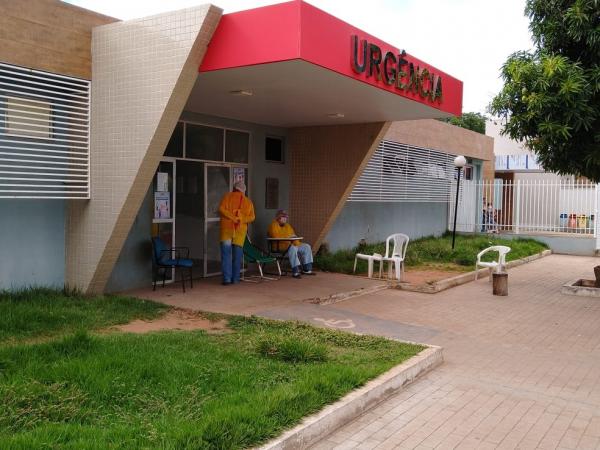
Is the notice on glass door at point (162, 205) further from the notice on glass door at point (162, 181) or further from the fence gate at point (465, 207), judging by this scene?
the fence gate at point (465, 207)

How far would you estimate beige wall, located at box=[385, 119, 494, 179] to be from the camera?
55.4 ft

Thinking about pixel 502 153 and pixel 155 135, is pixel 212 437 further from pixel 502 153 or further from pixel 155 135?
pixel 502 153

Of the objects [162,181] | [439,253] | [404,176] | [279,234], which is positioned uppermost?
[404,176]

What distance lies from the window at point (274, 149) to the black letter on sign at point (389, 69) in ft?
14.3

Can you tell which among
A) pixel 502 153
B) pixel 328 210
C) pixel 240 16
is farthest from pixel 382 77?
pixel 502 153

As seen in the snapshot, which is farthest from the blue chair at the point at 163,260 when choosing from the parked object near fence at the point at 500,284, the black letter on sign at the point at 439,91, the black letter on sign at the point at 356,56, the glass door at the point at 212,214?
the parked object near fence at the point at 500,284

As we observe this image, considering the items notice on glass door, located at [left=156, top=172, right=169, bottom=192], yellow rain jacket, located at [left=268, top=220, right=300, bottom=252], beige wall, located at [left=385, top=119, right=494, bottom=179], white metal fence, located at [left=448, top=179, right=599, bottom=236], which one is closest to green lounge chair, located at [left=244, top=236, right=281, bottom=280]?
yellow rain jacket, located at [left=268, top=220, right=300, bottom=252]

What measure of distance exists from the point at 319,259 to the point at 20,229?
6.54 meters

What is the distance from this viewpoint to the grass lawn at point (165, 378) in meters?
3.75

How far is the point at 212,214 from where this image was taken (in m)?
11.2

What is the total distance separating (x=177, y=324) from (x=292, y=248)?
14.6ft

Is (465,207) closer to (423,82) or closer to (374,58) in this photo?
(423,82)

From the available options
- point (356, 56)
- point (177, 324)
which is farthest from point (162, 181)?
point (356, 56)

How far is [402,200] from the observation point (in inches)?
678
